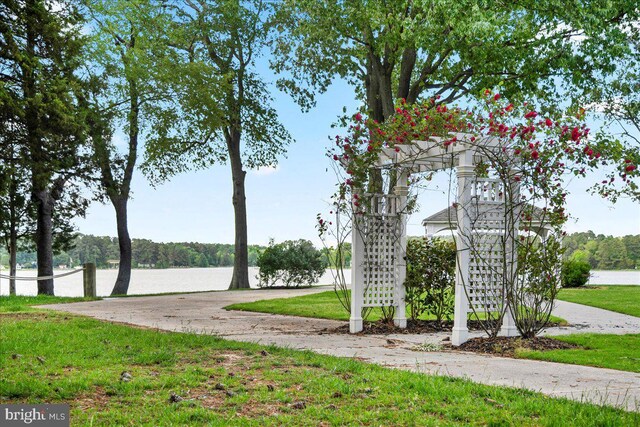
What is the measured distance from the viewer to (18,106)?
12.9 metres

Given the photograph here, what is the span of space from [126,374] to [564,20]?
495 inches

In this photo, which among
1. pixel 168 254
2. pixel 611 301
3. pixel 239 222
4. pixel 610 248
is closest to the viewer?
pixel 611 301

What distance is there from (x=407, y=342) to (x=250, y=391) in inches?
140

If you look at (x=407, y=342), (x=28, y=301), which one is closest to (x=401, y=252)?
(x=407, y=342)

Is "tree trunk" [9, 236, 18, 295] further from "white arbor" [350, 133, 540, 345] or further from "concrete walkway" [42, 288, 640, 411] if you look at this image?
"white arbor" [350, 133, 540, 345]

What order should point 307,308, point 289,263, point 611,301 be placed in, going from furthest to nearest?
point 289,263 < point 611,301 < point 307,308

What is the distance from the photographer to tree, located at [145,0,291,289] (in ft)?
68.4

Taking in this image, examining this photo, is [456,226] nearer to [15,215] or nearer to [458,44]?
[458,44]

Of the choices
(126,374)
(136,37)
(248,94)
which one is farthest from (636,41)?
(126,374)

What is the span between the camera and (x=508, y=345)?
286 inches

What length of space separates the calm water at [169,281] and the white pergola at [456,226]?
11955 millimetres

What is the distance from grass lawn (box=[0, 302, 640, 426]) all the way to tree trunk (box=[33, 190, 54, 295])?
40.3 feet

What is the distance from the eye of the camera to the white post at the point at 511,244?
7.71 metres

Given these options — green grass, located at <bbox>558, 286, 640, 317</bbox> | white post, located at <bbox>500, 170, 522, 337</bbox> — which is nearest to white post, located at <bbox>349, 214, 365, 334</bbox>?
white post, located at <bbox>500, 170, 522, 337</bbox>
